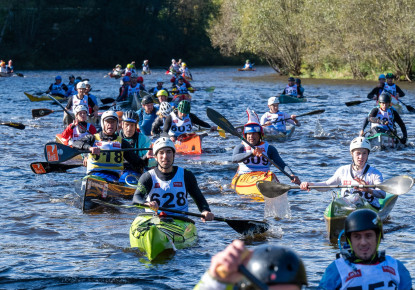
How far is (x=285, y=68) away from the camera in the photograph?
173 feet

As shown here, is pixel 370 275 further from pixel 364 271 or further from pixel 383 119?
pixel 383 119

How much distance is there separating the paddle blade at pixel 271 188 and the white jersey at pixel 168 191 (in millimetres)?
1535

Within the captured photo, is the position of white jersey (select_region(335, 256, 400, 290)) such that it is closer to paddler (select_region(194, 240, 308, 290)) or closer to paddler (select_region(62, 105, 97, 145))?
paddler (select_region(194, 240, 308, 290))

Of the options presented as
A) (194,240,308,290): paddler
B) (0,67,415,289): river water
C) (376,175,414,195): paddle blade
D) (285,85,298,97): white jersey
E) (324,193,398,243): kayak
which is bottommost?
(0,67,415,289): river water

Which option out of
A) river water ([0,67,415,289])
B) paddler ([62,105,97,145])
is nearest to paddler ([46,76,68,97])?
river water ([0,67,415,289])

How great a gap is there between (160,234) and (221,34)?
2210 inches

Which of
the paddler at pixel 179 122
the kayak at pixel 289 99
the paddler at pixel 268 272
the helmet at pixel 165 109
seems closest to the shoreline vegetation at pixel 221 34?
the kayak at pixel 289 99

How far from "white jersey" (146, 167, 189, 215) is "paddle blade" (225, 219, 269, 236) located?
34.6 inches

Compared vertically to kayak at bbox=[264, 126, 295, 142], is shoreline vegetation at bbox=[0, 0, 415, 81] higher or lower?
higher

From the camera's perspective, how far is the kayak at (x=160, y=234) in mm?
7750

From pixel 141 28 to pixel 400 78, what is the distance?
134 feet

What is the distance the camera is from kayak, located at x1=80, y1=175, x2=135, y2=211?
10.2m

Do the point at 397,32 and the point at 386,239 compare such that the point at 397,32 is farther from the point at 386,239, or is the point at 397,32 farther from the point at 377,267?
the point at 377,267

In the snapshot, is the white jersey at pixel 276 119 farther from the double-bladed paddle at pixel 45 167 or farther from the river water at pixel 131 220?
the double-bladed paddle at pixel 45 167
